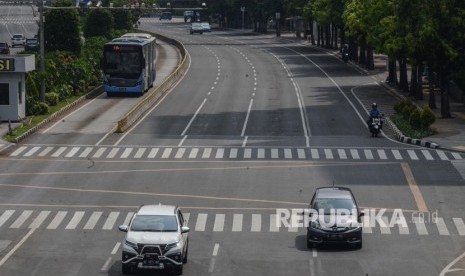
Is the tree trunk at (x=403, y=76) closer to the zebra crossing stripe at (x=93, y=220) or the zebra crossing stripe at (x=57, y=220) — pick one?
the zebra crossing stripe at (x=93, y=220)

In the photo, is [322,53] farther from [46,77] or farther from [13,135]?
Answer: [13,135]

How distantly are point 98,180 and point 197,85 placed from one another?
4949cm

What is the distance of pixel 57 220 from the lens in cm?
4416

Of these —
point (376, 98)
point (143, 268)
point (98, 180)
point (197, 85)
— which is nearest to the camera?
point (143, 268)

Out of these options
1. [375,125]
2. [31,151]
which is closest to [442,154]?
[375,125]

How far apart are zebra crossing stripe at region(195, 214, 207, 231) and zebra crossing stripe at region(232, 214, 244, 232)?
1.11 metres

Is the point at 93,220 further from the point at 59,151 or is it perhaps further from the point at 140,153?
the point at 59,151

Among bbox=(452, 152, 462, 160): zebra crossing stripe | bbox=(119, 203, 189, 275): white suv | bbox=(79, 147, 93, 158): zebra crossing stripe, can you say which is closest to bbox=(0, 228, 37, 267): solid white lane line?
bbox=(119, 203, 189, 275): white suv

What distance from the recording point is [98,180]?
175ft

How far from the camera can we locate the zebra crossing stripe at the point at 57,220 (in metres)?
43.0

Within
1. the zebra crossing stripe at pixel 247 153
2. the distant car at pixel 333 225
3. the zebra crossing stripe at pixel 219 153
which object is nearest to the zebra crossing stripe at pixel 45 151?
the zebra crossing stripe at pixel 219 153

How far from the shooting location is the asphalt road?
37.2m

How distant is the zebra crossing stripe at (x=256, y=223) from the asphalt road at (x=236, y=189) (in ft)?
0.13

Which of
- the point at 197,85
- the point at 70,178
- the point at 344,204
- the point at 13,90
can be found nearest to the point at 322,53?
the point at 197,85
